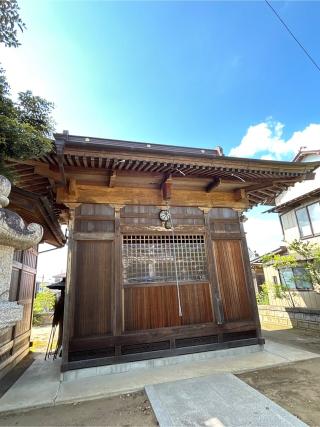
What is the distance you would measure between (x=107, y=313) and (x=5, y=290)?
3561 mm

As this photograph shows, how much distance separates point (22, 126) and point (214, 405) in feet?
14.9

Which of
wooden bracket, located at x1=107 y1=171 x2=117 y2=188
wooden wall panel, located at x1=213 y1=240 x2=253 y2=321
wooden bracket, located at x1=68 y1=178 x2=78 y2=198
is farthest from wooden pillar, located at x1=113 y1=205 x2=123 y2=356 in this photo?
wooden wall panel, located at x1=213 y1=240 x2=253 y2=321

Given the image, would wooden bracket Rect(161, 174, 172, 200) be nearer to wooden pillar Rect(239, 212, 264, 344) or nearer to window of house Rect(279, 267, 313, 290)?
wooden pillar Rect(239, 212, 264, 344)

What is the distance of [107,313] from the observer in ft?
17.4

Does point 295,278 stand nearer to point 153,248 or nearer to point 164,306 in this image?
point 164,306

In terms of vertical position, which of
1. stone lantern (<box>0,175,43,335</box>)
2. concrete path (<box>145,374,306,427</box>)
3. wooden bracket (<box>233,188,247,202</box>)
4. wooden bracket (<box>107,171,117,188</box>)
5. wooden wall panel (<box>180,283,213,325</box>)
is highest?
wooden bracket (<box>107,171,117,188</box>)

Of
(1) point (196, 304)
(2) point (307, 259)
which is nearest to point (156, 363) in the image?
(1) point (196, 304)

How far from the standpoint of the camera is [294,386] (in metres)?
4.07

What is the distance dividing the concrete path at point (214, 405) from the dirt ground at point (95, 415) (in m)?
0.20

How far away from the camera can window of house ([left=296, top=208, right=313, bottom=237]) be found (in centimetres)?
1222

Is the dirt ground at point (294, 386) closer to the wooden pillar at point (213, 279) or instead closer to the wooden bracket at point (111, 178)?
the wooden pillar at point (213, 279)

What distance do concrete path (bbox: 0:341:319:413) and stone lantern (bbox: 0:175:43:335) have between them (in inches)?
113

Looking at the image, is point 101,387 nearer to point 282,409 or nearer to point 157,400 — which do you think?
point 157,400

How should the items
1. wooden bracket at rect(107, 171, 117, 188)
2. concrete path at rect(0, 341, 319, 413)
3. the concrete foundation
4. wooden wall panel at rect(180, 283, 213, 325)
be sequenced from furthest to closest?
wooden wall panel at rect(180, 283, 213, 325)
wooden bracket at rect(107, 171, 117, 188)
the concrete foundation
concrete path at rect(0, 341, 319, 413)
